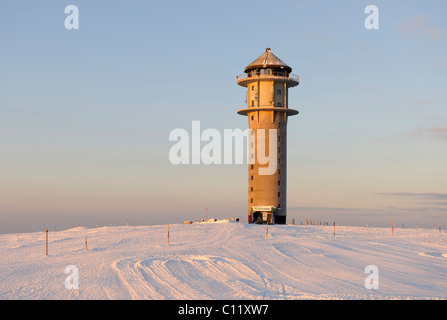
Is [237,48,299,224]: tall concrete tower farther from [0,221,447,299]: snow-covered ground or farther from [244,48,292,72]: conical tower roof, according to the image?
[0,221,447,299]: snow-covered ground

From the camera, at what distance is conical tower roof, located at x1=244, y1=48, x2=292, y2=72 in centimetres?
9044

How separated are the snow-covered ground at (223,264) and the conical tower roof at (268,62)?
30.6 m

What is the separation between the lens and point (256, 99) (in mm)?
89875

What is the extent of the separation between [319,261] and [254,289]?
12.9 metres

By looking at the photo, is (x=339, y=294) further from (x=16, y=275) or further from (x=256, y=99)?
(x=256, y=99)

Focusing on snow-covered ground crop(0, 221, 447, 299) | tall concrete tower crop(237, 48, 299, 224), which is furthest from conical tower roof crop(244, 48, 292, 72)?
snow-covered ground crop(0, 221, 447, 299)

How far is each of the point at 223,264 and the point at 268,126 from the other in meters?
45.7

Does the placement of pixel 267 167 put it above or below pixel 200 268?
above

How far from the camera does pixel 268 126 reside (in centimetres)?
8894

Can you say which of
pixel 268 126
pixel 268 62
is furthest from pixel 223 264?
pixel 268 62

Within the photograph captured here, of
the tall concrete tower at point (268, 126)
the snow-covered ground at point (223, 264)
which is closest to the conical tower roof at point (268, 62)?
the tall concrete tower at point (268, 126)

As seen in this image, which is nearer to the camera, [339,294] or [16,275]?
[339,294]
